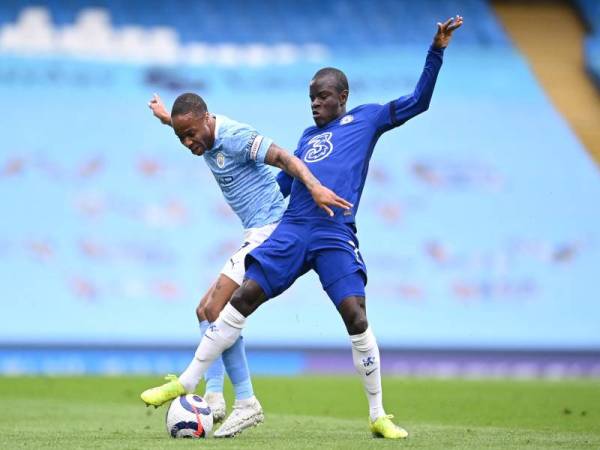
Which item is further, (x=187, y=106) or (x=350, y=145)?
(x=350, y=145)

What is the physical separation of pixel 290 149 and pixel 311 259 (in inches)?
532

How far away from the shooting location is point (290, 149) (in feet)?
69.7

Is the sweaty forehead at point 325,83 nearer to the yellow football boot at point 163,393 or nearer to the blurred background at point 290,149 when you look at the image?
the yellow football boot at point 163,393

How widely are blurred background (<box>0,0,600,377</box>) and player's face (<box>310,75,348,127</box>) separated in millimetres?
11848

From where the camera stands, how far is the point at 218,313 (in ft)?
26.2

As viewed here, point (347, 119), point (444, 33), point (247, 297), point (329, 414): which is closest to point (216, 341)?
point (247, 297)

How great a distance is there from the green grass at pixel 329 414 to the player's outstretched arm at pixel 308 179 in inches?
55.4

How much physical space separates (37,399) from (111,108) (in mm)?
9068

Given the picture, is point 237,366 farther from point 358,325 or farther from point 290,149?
point 290,149

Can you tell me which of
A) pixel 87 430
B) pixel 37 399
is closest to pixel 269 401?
pixel 37 399

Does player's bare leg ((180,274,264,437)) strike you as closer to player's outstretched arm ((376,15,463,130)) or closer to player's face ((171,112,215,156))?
player's face ((171,112,215,156))

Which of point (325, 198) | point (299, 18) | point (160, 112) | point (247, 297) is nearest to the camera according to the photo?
point (325, 198)

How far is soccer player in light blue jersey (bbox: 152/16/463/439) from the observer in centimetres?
765

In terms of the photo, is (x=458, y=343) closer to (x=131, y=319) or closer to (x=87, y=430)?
(x=131, y=319)
